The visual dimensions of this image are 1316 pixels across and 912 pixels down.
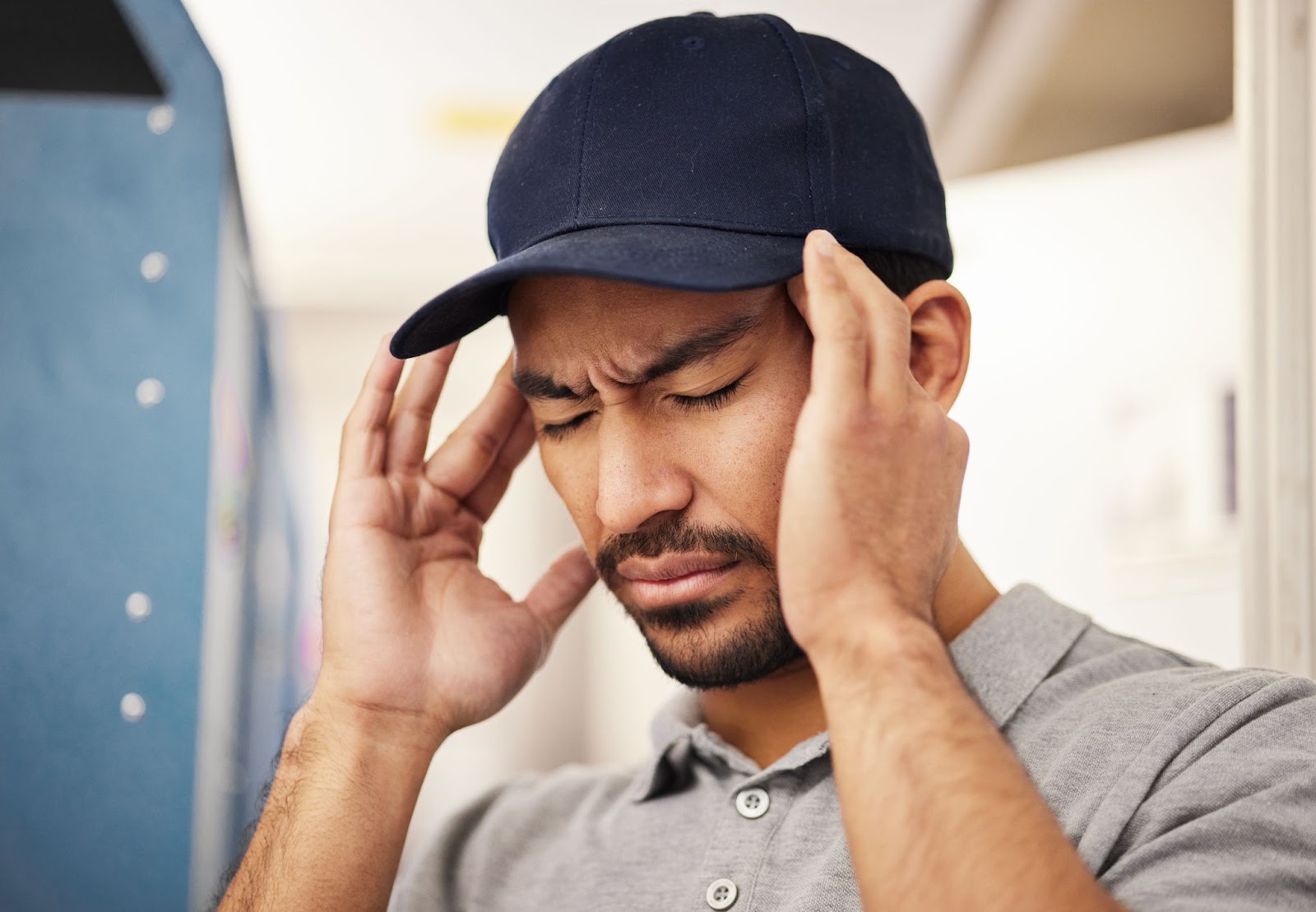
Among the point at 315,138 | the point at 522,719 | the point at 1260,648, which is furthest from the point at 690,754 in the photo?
the point at 522,719

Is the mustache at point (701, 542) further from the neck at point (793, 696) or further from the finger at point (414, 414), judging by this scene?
the finger at point (414, 414)

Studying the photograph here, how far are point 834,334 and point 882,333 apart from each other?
0.04 m

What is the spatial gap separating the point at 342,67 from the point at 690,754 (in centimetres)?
251

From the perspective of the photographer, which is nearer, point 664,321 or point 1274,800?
point 1274,800

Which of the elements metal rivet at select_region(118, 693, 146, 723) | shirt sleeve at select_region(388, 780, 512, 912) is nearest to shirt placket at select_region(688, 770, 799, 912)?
shirt sleeve at select_region(388, 780, 512, 912)

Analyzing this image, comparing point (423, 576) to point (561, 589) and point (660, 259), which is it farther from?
point (660, 259)

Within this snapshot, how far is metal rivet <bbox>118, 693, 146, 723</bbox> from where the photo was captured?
121 centimetres

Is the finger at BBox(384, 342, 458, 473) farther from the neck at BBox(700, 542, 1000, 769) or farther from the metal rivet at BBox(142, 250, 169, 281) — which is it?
the neck at BBox(700, 542, 1000, 769)

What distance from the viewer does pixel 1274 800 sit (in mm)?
792

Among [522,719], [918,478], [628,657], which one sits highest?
[918,478]

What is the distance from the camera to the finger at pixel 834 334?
2.75 feet

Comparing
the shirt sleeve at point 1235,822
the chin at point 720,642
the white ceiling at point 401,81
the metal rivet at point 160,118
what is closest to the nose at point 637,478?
the chin at point 720,642

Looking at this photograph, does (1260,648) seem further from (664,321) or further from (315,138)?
→ (315,138)

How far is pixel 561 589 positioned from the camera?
1391mm
